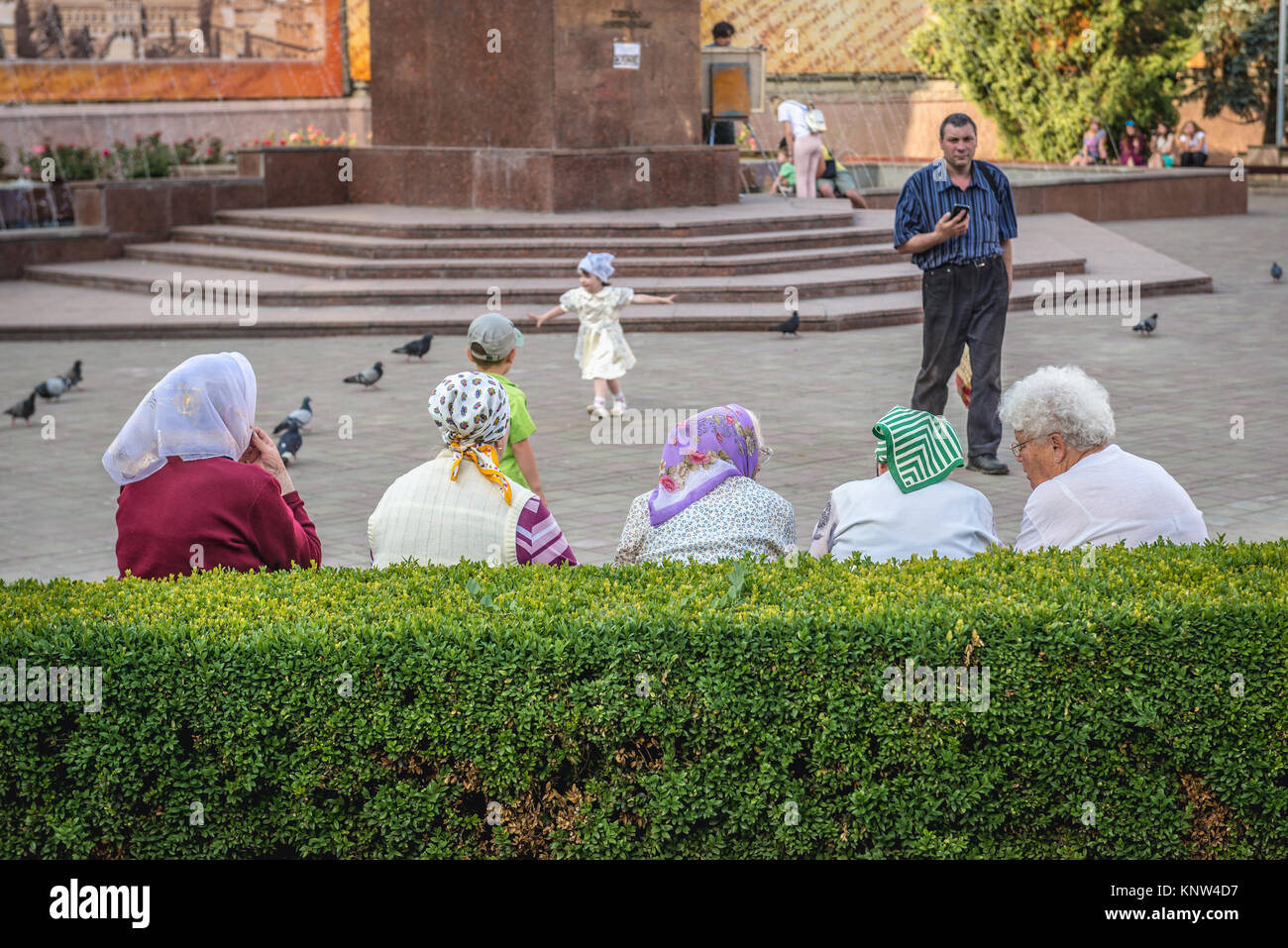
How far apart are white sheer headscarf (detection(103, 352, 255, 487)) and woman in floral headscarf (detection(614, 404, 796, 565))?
4.17 ft

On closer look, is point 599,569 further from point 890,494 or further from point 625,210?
point 625,210

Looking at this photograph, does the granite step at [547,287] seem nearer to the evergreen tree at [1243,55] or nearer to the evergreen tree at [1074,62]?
the evergreen tree at [1074,62]

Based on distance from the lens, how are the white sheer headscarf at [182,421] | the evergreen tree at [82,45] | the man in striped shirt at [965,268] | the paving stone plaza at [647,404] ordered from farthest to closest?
the evergreen tree at [82,45] → the man in striped shirt at [965,268] → the paving stone plaza at [647,404] → the white sheer headscarf at [182,421]

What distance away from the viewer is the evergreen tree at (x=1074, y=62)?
113 feet

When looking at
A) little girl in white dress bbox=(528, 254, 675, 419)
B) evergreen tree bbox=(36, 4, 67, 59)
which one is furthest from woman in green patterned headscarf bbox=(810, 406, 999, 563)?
evergreen tree bbox=(36, 4, 67, 59)

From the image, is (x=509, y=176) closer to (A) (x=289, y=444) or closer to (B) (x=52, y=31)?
(A) (x=289, y=444)

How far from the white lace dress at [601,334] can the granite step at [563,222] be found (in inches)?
234

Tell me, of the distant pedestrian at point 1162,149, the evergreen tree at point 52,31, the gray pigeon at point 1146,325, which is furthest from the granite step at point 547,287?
the distant pedestrian at point 1162,149

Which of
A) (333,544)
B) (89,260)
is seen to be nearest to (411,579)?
(333,544)

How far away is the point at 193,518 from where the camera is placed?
15.3ft

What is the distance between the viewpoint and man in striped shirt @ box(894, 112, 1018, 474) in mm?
8758

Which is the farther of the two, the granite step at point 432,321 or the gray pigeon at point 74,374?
the granite step at point 432,321

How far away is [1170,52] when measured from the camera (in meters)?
35.1

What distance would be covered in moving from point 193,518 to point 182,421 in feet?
0.95
